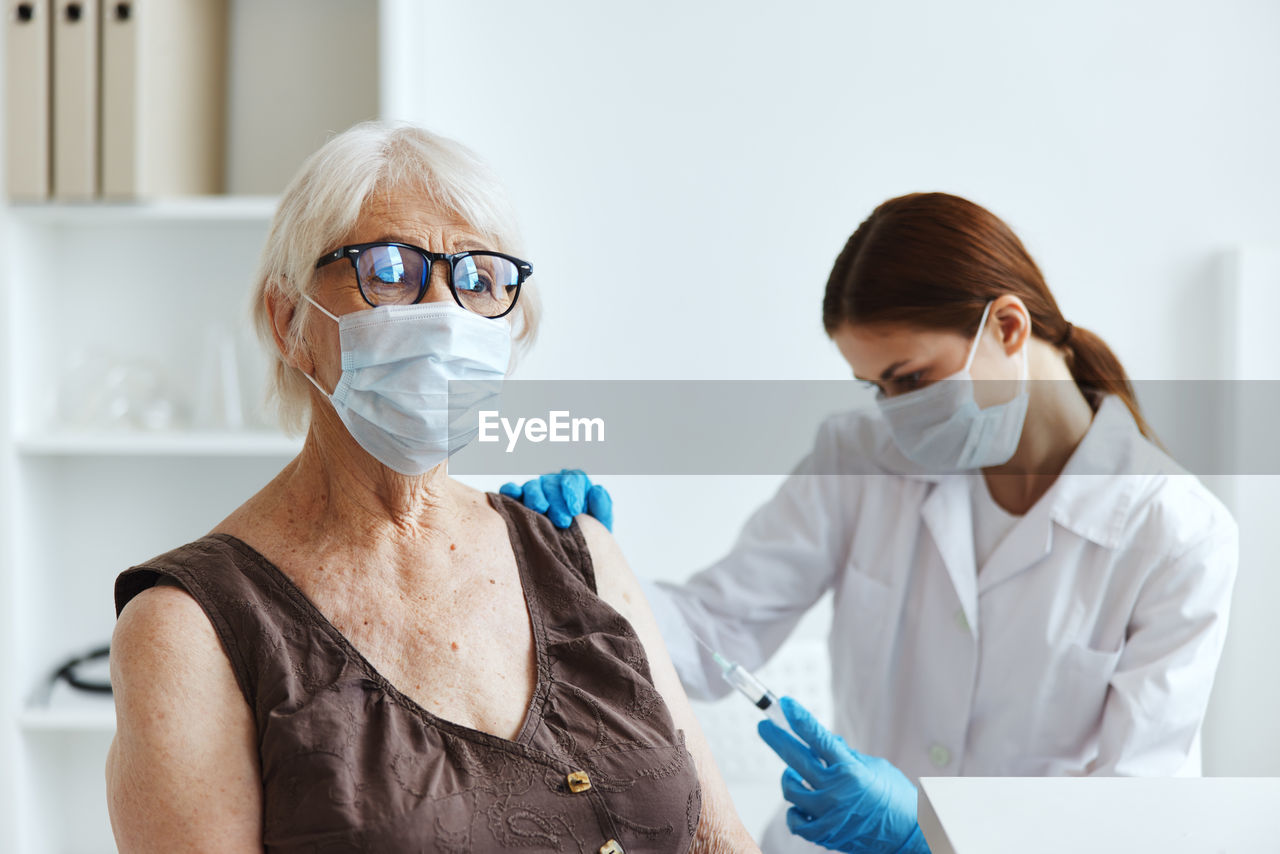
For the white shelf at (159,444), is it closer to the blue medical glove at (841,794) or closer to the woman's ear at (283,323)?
the woman's ear at (283,323)

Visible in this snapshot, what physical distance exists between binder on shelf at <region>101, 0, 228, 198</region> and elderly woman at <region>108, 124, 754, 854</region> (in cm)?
97

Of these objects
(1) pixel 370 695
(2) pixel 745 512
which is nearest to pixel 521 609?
(1) pixel 370 695

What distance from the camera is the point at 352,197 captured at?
1.00 m

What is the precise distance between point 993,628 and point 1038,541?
15cm

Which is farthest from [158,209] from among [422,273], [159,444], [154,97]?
[422,273]

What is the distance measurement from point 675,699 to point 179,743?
1.75 feet

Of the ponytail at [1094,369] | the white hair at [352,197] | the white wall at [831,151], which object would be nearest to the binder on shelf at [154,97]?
the white wall at [831,151]

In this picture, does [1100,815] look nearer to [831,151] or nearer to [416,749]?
[416,749]

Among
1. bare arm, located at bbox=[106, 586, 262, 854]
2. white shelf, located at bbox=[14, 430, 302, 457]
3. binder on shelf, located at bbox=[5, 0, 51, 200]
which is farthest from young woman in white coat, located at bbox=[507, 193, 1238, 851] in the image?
binder on shelf, located at bbox=[5, 0, 51, 200]

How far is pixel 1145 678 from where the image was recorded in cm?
131

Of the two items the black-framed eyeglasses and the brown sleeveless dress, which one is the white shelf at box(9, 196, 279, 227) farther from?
the brown sleeveless dress

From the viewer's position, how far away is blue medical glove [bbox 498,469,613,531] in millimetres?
1219

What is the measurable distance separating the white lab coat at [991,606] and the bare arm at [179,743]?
32.5 inches

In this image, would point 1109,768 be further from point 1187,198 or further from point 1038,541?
point 1187,198
